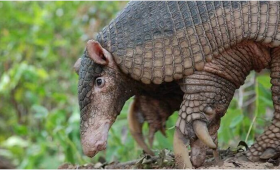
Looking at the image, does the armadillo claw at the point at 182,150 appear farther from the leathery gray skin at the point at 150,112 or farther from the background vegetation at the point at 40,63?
the background vegetation at the point at 40,63

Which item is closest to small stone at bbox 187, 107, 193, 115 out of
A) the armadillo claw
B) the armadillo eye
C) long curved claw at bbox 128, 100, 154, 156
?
the armadillo claw

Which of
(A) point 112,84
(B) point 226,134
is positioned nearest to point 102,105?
(A) point 112,84

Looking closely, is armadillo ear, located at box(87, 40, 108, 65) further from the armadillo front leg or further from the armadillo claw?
the armadillo claw

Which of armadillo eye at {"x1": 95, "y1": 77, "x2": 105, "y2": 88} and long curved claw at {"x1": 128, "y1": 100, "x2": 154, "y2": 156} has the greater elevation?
armadillo eye at {"x1": 95, "y1": 77, "x2": 105, "y2": 88}

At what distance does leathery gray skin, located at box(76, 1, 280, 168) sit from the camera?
8.55 ft

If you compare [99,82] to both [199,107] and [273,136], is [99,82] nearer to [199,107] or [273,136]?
[199,107]

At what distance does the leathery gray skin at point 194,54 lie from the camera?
2.61 metres

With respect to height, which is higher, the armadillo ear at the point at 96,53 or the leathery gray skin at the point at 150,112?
the armadillo ear at the point at 96,53

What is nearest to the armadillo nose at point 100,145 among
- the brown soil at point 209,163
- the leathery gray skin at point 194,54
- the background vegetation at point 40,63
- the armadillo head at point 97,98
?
the armadillo head at point 97,98

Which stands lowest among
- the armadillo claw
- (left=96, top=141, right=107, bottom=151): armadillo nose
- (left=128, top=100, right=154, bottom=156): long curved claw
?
the armadillo claw

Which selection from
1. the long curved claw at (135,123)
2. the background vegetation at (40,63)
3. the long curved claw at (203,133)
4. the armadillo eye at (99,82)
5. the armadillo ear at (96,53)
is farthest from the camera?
the background vegetation at (40,63)

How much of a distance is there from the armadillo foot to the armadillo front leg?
36cm

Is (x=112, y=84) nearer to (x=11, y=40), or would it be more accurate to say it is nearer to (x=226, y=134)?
(x=226, y=134)

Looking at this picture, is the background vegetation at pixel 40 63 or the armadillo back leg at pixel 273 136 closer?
the armadillo back leg at pixel 273 136
